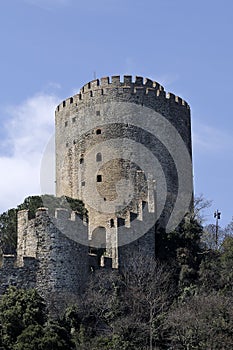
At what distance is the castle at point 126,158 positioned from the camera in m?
45.8

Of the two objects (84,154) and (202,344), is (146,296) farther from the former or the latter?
(84,154)

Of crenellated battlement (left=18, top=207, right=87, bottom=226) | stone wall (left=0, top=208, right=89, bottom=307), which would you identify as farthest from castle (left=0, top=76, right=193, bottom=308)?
stone wall (left=0, top=208, right=89, bottom=307)

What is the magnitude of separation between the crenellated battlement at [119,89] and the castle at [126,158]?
2.2 inches

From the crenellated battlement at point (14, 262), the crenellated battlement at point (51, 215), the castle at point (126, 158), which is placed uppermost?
the castle at point (126, 158)

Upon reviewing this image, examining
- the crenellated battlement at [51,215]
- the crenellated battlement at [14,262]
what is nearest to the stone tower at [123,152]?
the crenellated battlement at [51,215]

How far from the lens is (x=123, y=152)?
49.3 meters

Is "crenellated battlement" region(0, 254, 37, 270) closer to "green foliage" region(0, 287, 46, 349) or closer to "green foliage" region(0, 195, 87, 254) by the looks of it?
"green foliage" region(0, 287, 46, 349)

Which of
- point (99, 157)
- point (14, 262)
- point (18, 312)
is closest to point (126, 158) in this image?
point (99, 157)

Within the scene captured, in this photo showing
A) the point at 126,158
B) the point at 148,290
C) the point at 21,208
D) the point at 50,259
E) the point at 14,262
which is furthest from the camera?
the point at 126,158

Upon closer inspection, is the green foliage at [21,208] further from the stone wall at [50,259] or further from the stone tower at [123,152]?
the stone wall at [50,259]

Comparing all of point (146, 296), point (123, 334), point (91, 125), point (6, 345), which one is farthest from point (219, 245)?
point (6, 345)

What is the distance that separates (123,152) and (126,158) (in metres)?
0.38

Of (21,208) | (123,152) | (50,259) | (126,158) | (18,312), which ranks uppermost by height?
(123,152)

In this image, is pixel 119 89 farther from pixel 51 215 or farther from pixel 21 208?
pixel 51 215
